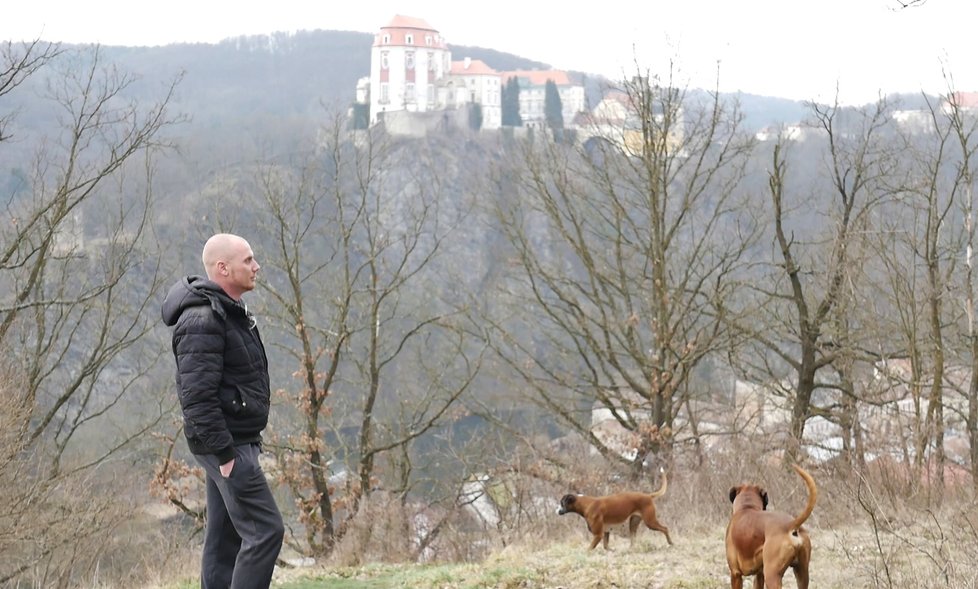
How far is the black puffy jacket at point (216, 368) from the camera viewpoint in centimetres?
476

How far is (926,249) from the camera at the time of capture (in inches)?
541

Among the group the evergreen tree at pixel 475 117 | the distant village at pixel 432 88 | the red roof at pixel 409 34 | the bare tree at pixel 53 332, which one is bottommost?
the bare tree at pixel 53 332

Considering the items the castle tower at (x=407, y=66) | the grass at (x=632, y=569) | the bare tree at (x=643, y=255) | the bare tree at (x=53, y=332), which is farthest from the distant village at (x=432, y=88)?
the grass at (x=632, y=569)

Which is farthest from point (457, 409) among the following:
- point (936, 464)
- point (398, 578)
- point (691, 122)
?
point (398, 578)

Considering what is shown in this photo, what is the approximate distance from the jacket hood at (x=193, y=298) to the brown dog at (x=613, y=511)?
417 cm

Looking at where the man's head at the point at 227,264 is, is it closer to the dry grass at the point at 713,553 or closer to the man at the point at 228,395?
the man at the point at 228,395

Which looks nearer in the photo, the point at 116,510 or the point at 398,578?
the point at 398,578

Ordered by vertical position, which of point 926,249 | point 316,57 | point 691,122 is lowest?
point 926,249

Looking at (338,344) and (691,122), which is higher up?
(691,122)

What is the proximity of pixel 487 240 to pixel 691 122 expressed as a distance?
72.8 m

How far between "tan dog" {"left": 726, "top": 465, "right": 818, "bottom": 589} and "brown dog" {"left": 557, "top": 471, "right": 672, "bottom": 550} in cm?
289

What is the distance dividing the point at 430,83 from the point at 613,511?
129 metres

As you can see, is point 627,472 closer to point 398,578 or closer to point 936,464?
point 936,464

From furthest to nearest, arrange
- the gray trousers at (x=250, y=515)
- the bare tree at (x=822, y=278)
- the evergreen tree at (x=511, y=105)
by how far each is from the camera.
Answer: the evergreen tree at (x=511, y=105)
the bare tree at (x=822, y=278)
the gray trousers at (x=250, y=515)
